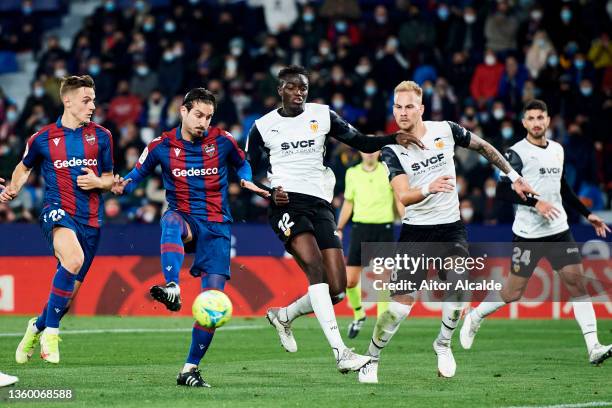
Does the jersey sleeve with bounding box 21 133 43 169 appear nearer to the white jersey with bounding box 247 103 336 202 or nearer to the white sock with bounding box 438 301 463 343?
the white jersey with bounding box 247 103 336 202

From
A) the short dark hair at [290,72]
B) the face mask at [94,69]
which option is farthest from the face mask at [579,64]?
the short dark hair at [290,72]

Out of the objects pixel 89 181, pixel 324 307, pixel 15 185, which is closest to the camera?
pixel 324 307

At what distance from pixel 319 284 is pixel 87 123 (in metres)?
2.96

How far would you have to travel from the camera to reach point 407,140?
10344 millimetres

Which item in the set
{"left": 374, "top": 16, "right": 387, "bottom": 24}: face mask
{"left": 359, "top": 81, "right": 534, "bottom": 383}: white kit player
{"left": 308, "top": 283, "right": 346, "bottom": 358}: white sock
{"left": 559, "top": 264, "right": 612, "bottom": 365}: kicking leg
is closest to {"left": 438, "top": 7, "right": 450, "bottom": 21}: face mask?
{"left": 374, "top": 16, "right": 387, "bottom": 24}: face mask

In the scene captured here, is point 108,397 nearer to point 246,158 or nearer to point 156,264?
point 246,158

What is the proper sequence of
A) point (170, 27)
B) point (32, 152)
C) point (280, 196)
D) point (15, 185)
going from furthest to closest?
point (170, 27)
point (32, 152)
point (15, 185)
point (280, 196)

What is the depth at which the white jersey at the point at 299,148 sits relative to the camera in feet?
35.3

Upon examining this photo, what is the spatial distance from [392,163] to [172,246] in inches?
83.2

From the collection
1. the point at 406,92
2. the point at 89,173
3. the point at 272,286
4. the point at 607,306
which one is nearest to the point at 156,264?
the point at 272,286

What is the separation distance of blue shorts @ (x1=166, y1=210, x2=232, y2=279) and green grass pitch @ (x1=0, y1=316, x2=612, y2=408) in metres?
0.98

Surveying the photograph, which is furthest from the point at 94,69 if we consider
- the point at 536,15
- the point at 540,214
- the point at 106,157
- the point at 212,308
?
the point at 212,308

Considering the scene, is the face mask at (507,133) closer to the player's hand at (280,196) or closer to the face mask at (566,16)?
the face mask at (566,16)

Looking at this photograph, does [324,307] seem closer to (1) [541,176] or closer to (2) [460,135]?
(2) [460,135]
